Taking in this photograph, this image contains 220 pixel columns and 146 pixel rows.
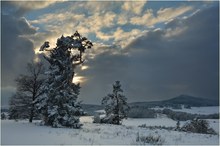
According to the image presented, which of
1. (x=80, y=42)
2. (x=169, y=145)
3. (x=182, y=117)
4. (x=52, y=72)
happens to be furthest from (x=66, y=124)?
(x=182, y=117)

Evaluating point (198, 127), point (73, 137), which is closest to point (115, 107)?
point (198, 127)

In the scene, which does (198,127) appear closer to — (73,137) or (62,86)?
(62,86)

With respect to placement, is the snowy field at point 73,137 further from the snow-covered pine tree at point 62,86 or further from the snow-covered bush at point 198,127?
the snow-covered bush at point 198,127

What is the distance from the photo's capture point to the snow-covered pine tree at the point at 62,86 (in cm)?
3247

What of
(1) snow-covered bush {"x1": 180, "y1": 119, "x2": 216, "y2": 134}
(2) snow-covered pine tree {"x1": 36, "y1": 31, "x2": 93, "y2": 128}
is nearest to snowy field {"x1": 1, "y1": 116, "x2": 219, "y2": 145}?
(2) snow-covered pine tree {"x1": 36, "y1": 31, "x2": 93, "y2": 128}

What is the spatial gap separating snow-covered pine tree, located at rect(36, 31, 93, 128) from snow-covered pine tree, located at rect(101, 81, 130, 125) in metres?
25.3

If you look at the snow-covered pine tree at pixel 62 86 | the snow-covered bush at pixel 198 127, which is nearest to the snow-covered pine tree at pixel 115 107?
the snow-covered bush at pixel 198 127

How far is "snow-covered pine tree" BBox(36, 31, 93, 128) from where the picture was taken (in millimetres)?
32469

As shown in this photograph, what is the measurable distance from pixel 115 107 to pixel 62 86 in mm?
27080

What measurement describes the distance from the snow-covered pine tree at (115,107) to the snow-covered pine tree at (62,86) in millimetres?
25325

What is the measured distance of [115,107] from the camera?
60.0 meters

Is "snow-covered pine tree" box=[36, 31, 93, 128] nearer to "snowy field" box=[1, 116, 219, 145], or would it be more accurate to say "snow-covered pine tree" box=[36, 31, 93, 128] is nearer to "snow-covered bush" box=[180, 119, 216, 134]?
"snowy field" box=[1, 116, 219, 145]

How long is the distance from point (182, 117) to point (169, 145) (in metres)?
125

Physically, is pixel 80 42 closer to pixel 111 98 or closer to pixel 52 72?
pixel 52 72
